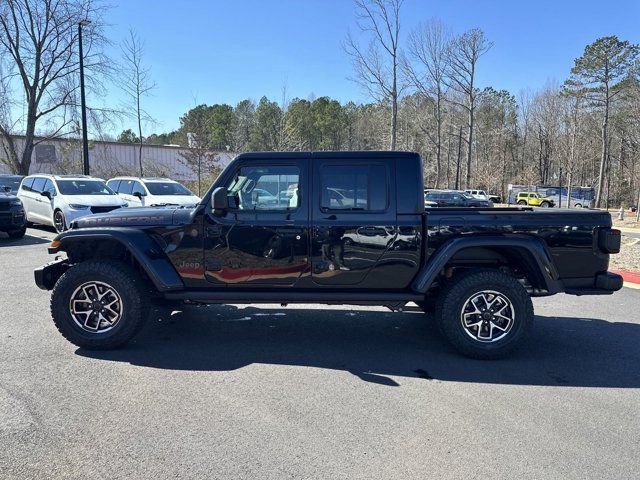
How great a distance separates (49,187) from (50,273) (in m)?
10.4

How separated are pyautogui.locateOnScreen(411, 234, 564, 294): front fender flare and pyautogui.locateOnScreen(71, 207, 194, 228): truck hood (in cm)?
236

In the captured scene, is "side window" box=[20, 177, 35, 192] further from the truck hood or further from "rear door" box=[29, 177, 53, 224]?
the truck hood

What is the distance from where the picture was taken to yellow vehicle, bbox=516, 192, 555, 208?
50.5 metres

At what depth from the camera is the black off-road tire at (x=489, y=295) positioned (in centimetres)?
448

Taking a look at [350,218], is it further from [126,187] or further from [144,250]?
[126,187]

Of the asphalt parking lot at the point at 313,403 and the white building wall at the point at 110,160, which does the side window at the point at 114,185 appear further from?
the white building wall at the point at 110,160

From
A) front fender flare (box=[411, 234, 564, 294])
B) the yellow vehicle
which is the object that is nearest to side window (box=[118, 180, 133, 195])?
front fender flare (box=[411, 234, 564, 294])

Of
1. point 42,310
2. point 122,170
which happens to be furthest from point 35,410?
point 122,170

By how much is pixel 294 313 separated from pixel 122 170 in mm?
39294

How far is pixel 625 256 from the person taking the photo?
10.8 m

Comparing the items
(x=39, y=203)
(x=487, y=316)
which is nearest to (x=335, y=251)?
(x=487, y=316)

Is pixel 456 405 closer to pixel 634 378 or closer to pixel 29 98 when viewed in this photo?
pixel 634 378

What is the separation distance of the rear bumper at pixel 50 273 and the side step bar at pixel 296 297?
4.00ft

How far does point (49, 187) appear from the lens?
1380 cm
